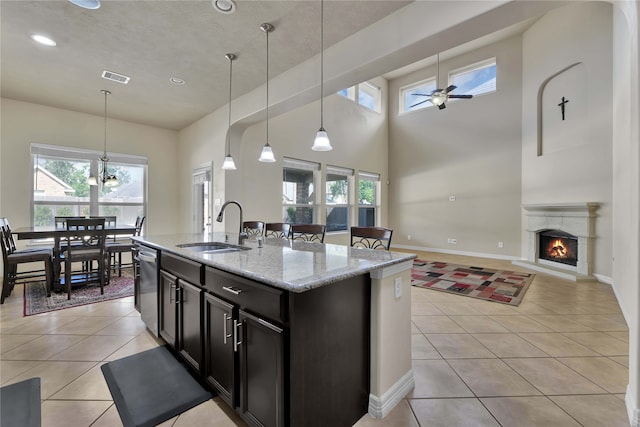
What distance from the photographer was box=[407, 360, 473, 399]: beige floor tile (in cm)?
178

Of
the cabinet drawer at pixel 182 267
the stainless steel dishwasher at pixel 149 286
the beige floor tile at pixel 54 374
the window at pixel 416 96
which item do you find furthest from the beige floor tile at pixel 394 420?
the window at pixel 416 96

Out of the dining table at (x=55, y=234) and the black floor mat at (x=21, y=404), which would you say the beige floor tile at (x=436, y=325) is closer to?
the black floor mat at (x=21, y=404)

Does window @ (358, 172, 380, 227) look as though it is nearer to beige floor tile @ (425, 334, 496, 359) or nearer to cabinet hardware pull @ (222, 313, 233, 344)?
beige floor tile @ (425, 334, 496, 359)

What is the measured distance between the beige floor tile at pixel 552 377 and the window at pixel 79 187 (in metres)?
6.66

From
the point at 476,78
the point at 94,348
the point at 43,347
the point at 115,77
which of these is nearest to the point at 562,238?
the point at 476,78

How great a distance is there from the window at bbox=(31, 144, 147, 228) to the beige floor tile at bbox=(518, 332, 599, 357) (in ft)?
22.2

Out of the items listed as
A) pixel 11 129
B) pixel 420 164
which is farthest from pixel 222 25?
pixel 420 164

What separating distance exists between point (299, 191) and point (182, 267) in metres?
4.31

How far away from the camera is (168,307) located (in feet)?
7.16

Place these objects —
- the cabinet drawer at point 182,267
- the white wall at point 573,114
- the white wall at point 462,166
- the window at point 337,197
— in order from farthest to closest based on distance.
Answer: the window at point 337,197 → the white wall at point 462,166 → the white wall at point 573,114 → the cabinet drawer at point 182,267

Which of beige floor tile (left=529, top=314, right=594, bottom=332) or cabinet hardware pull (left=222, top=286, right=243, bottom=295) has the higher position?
cabinet hardware pull (left=222, top=286, right=243, bottom=295)

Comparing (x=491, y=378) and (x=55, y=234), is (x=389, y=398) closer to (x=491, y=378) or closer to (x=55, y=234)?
(x=491, y=378)

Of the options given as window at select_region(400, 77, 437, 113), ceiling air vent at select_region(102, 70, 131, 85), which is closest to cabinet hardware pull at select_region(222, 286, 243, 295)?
ceiling air vent at select_region(102, 70, 131, 85)

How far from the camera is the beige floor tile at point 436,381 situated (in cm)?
178
